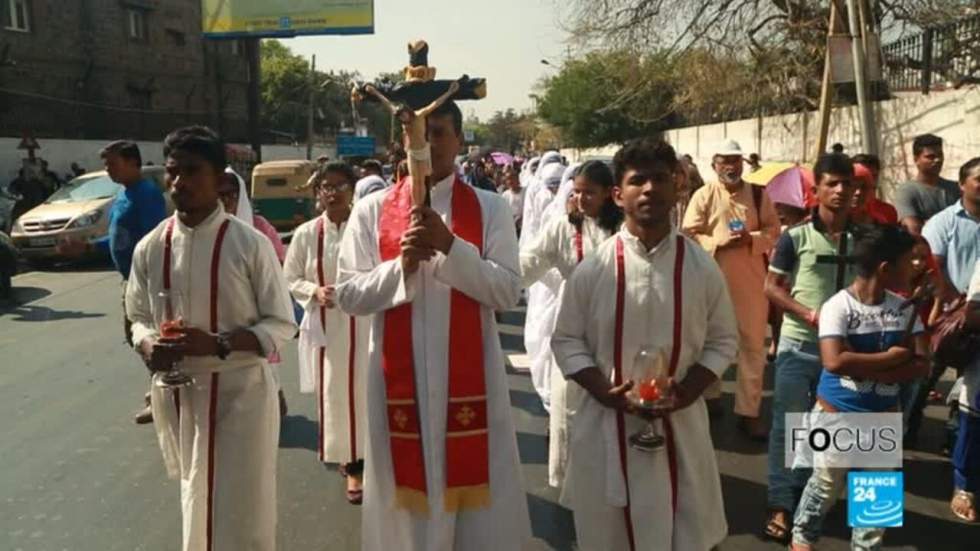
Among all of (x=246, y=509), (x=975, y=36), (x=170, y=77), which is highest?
(x=170, y=77)

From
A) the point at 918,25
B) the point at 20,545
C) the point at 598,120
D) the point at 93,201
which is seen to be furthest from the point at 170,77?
the point at 20,545

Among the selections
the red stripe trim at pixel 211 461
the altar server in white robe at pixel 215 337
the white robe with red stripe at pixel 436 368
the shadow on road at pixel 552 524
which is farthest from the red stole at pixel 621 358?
the red stripe trim at pixel 211 461

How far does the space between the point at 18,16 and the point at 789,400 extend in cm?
3025

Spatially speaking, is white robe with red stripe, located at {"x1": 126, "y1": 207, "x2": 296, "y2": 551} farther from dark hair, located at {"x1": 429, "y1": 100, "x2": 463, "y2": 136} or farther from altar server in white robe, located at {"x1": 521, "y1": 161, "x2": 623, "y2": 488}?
altar server in white robe, located at {"x1": 521, "y1": 161, "x2": 623, "y2": 488}

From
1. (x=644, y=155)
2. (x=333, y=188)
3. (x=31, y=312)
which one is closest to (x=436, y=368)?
(x=644, y=155)

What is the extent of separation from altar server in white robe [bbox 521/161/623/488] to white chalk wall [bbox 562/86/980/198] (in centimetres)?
685

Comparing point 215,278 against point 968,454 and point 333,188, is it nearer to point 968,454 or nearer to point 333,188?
point 333,188

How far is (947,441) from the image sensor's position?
16.4ft

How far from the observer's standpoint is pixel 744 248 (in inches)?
212

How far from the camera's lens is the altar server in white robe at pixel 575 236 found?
427 centimetres

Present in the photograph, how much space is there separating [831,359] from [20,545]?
387 cm

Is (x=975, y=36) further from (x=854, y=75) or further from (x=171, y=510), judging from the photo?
(x=171, y=510)

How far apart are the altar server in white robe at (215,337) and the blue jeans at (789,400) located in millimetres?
2363

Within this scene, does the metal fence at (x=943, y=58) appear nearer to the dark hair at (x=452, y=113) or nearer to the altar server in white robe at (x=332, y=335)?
the altar server in white robe at (x=332, y=335)
